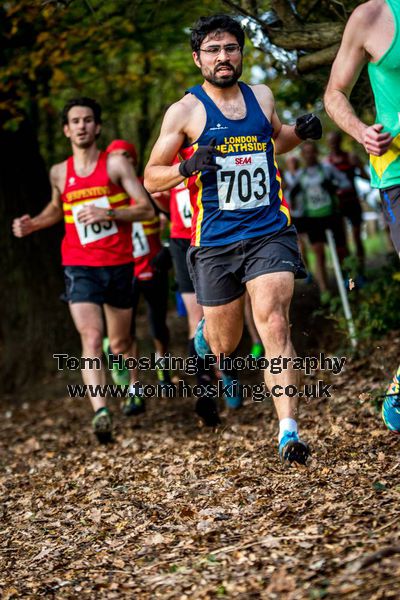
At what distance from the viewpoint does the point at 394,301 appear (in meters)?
8.67

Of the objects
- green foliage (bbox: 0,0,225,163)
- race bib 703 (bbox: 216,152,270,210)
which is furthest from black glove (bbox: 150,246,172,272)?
race bib 703 (bbox: 216,152,270,210)

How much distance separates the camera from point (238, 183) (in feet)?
17.2

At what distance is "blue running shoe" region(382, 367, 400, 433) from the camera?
487 centimetres

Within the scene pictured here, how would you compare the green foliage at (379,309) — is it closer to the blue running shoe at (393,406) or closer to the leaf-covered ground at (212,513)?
the leaf-covered ground at (212,513)

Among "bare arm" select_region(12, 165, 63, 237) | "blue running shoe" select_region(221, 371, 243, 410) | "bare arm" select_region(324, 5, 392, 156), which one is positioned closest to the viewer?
"bare arm" select_region(324, 5, 392, 156)

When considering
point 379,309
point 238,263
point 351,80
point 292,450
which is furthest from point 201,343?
point 379,309

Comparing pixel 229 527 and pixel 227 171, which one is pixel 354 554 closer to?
pixel 229 527

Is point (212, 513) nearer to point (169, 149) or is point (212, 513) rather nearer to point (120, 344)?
point (169, 149)

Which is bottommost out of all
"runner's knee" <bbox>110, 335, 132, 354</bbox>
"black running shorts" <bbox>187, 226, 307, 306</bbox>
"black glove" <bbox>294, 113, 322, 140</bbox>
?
"runner's knee" <bbox>110, 335, 132, 354</bbox>

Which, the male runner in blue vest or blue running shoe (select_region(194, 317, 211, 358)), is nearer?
the male runner in blue vest

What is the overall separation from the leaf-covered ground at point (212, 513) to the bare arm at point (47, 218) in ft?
5.88

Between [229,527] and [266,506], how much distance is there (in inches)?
11.3

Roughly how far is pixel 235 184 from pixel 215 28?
0.90 meters

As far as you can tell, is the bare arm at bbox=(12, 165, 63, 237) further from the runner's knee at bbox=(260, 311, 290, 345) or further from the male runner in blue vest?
the runner's knee at bbox=(260, 311, 290, 345)
